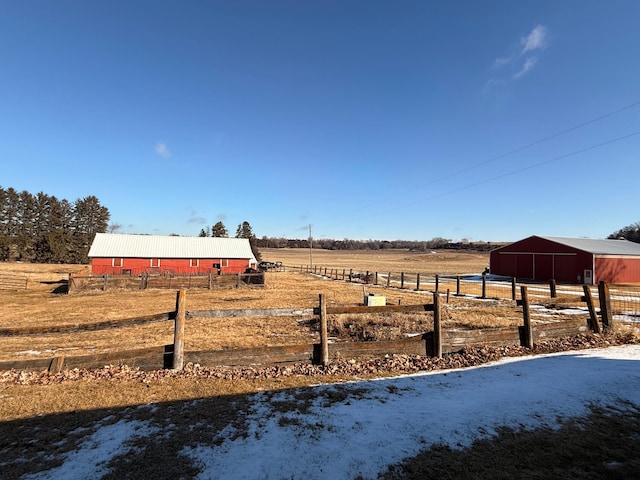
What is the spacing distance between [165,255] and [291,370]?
3995 centimetres

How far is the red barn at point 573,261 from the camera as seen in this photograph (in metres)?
34.7

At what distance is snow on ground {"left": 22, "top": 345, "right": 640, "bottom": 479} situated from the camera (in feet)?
12.8

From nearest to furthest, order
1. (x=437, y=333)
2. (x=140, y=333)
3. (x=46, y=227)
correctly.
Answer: (x=437, y=333)
(x=140, y=333)
(x=46, y=227)

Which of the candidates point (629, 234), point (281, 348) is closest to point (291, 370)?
point (281, 348)

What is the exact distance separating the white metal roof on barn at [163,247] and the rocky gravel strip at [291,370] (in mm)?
38243

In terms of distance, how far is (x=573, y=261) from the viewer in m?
35.9

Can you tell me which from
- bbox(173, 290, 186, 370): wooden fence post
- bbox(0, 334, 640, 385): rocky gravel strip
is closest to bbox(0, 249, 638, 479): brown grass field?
bbox(0, 334, 640, 385): rocky gravel strip

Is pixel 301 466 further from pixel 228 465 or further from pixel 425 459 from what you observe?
pixel 425 459

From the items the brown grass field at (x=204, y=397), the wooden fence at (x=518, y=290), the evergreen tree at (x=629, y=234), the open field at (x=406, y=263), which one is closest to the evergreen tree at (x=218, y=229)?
the open field at (x=406, y=263)

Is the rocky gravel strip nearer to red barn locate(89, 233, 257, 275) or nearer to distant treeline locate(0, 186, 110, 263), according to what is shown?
red barn locate(89, 233, 257, 275)

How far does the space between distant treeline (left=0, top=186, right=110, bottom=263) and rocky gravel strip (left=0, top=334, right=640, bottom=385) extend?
6706 cm

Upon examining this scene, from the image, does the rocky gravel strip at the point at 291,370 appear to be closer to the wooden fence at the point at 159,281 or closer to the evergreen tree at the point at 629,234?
the wooden fence at the point at 159,281

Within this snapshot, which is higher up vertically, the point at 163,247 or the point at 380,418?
the point at 163,247

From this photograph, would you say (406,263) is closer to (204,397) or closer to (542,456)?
(204,397)
